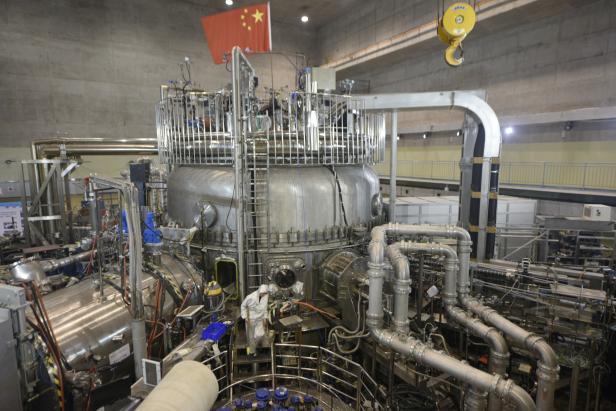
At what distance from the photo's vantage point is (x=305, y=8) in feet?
61.9

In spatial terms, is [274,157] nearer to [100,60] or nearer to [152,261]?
[152,261]

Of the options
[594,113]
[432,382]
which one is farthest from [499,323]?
[594,113]

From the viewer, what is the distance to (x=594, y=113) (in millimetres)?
10602

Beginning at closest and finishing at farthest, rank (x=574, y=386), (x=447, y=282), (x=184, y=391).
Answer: (x=184, y=391), (x=574, y=386), (x=447, y=282)

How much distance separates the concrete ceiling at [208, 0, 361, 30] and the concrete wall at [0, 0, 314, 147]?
87.8 inches

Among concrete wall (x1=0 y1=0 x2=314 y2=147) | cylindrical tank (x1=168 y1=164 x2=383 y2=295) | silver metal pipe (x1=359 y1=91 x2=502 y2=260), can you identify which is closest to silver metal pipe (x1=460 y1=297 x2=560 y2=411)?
silver metal pipe (x1=359 y1=91 x2=502 y2=260)

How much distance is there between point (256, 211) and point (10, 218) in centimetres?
1048

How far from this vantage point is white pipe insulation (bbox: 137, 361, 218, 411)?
7.84 feet

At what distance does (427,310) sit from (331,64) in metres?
17.1

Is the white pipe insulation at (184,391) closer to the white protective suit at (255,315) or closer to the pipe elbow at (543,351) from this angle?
the white protective suit at (255,315)

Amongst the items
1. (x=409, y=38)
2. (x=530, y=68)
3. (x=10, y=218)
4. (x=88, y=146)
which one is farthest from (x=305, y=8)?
(x=10, y=218)

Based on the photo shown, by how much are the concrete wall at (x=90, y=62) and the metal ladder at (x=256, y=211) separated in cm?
1238

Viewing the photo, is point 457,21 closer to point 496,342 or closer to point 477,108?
point 477,108

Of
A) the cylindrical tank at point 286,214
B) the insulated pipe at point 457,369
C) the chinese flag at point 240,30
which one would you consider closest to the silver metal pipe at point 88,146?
the chinese flag at point 240,30
